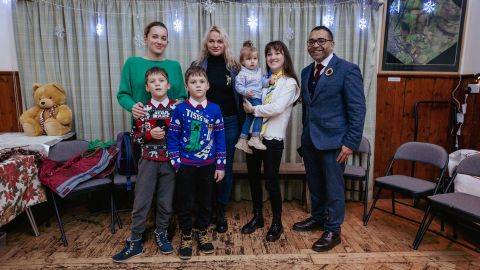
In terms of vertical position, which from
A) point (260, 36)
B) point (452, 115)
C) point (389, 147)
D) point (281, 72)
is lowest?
point (389, 147)

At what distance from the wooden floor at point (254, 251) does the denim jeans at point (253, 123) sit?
0.86 m

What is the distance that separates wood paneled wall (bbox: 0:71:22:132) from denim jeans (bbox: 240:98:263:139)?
2.44 metres

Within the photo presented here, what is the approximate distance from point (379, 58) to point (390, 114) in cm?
63

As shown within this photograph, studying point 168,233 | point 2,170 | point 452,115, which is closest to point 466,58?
point 452,115

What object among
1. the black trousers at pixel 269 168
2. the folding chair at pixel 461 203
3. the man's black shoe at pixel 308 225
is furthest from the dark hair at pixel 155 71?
the folding chair at pixel 461 203

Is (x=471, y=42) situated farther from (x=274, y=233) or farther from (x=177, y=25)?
(x=177, y=25)

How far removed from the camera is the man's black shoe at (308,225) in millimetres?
2500

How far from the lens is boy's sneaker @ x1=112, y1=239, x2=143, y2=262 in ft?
6.77

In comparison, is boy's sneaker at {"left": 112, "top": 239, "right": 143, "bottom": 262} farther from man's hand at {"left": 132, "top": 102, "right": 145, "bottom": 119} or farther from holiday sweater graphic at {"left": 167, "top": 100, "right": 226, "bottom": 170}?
man's hand at {"left": 132, "top": 102, "right": 145, "bottom": 119}

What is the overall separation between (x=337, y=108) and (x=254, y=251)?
122 centimetres

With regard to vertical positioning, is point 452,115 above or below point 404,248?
above

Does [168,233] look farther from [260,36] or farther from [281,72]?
[260,36]

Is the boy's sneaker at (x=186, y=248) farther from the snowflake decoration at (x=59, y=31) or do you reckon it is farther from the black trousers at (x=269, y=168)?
the snowflake decoration at (x=59, y=31)

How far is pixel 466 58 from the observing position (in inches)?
122
